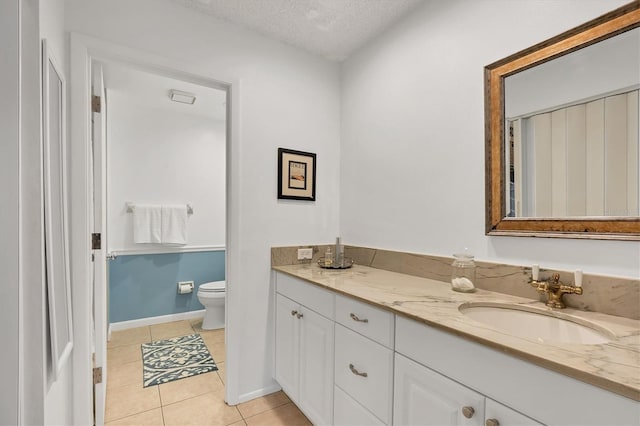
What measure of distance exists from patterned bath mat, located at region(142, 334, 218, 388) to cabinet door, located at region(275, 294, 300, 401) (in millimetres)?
745

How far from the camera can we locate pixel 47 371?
104cm

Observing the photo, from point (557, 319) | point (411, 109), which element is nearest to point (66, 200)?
point (411, 109)

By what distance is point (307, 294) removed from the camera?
164cm

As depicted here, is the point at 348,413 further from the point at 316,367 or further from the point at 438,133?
the point at 438,133

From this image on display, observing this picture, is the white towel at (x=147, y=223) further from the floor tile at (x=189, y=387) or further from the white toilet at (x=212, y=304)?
the floor tile at (x=189, y=387)

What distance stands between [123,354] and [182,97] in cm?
238

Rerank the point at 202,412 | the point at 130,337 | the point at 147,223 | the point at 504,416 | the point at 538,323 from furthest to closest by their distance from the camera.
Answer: the point at 147,223
the point at 130,337
the point at 202,412
the point at 538,323
the point at 504,416

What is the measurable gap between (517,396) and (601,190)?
2.67 feet

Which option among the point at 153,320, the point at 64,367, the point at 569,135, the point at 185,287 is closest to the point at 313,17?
the point at 569,135

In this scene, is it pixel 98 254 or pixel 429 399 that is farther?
pixel 98 254

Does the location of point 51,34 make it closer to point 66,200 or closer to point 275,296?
point 66,200

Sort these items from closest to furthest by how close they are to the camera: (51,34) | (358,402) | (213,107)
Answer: (51,34), (358,402), (213,107)

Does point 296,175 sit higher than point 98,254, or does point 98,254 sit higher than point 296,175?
point 296,175

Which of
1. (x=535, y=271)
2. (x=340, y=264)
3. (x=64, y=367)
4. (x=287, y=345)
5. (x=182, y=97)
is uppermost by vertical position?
(x=182, y=97)
